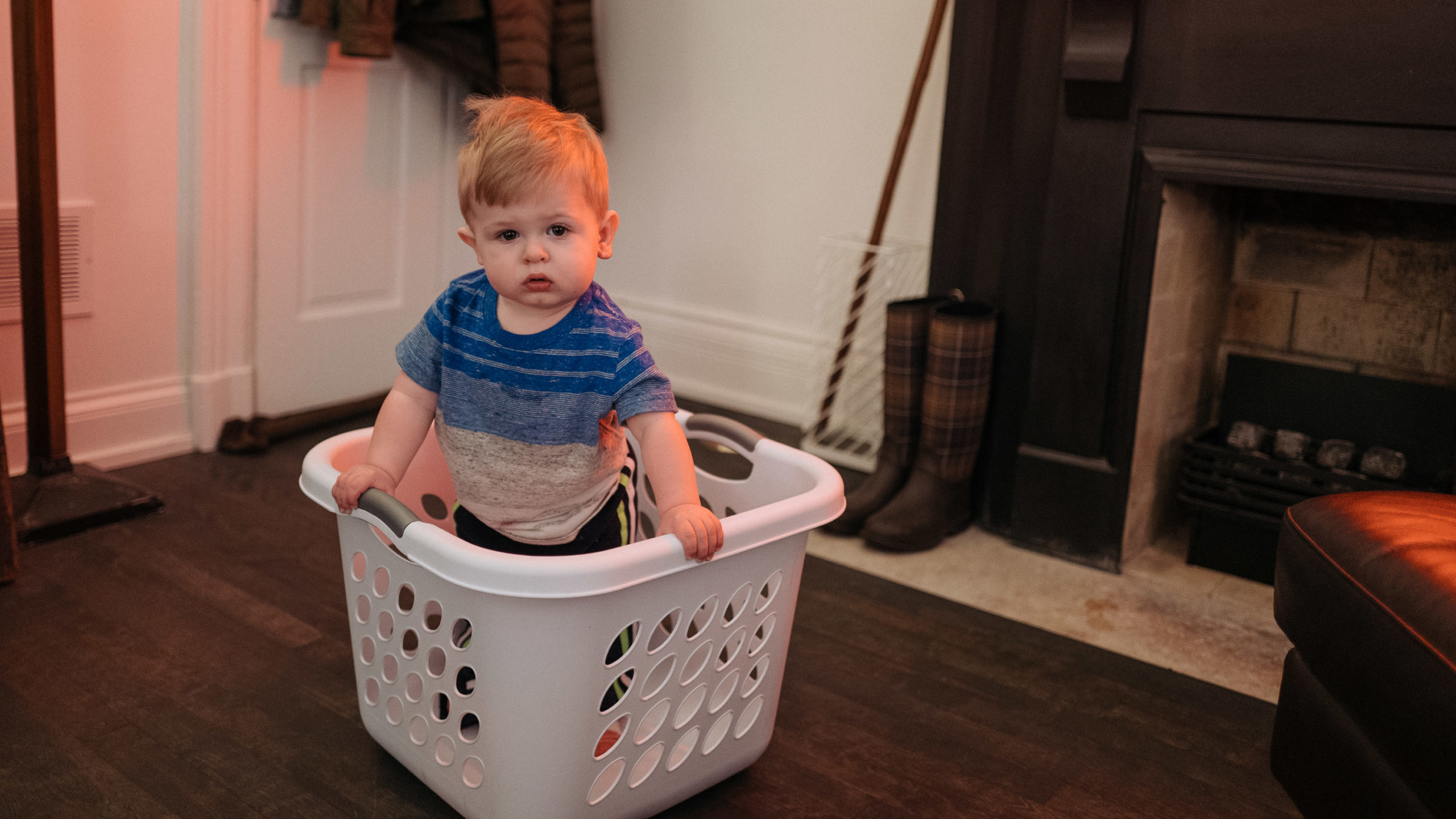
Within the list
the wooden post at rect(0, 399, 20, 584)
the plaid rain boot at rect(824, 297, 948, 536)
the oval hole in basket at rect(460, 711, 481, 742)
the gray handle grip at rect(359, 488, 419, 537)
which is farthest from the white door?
the gray handle grip at rect(359, 488, 419, 537)

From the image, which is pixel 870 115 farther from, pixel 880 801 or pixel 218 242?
pixel 880 801

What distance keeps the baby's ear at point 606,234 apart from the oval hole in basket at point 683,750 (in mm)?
530

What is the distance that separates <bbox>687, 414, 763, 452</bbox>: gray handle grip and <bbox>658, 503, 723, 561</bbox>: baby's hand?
0.33 metres

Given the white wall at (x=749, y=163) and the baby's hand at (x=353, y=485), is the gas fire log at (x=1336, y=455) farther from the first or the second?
the baby's hand at (x=353, y=485)

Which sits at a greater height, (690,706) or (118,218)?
(118,218)

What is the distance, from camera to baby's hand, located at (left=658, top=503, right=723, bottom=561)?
112 centimetres

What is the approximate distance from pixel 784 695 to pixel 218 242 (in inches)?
59.9

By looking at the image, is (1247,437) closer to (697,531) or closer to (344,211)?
(697,531)

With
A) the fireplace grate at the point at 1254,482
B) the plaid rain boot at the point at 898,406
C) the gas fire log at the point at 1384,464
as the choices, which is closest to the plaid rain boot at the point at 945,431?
the plaid rain boot at the point at 898,406

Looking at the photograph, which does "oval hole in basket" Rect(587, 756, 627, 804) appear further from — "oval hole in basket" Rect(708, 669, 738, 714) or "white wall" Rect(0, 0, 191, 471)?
"white wall" Rect(0, 0, 191, 471)

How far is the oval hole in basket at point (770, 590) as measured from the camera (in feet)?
4.24

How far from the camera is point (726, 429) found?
1.53m

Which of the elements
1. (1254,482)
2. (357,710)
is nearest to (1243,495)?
(1254,482)

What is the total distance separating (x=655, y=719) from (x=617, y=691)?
0.19ft
